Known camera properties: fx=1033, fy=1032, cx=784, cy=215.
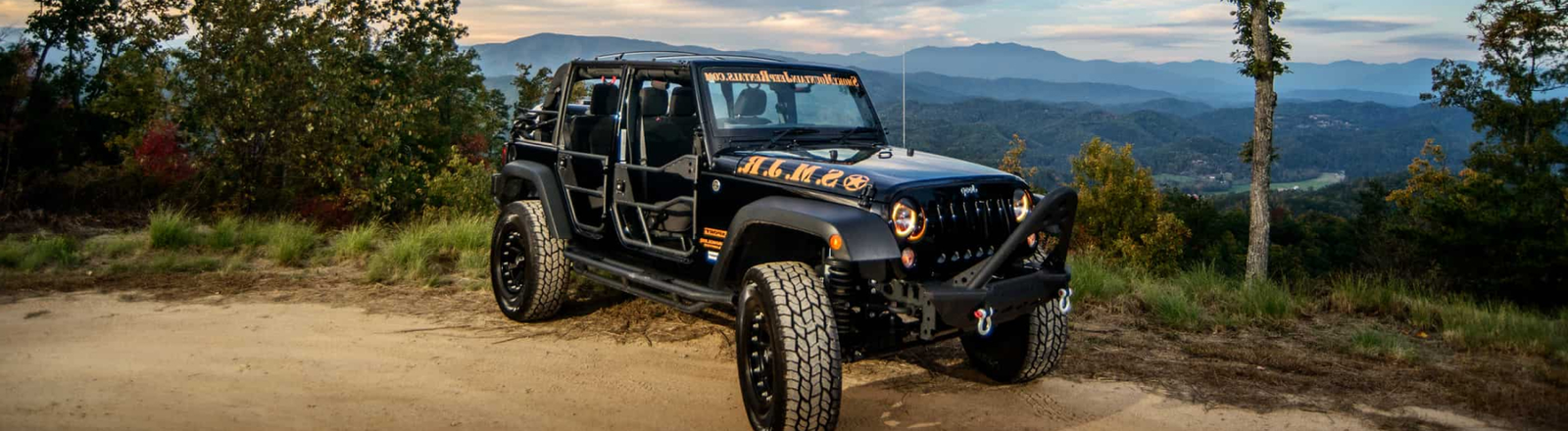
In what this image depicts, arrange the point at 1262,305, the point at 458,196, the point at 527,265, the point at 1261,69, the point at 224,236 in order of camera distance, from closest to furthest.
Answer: the point at 527,265, the point at 1262,305, the point at 224,236, the point at 458,196, the point at 1261,69

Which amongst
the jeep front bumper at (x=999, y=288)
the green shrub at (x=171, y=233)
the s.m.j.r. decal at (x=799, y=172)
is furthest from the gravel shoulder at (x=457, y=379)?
the green shrub at (x=171, y=233)

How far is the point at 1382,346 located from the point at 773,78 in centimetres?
417

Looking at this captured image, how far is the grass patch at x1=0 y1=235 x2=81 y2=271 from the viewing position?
8.67m

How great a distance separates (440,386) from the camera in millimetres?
5516

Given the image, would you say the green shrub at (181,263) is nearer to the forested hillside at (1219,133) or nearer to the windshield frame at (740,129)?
the windshield frame at (740,129)

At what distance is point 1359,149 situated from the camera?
15062cm

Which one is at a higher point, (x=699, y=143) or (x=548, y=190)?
(x=699, y=143)

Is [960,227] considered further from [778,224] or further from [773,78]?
[773,78]

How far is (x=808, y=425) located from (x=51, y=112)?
2617 centimetres

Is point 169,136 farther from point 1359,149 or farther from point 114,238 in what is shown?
point 1359,149

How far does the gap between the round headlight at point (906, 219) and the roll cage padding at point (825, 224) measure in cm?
9

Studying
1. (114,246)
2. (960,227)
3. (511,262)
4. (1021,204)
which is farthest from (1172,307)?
(114,246)

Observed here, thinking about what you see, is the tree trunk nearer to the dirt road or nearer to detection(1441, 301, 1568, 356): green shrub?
detection(1441, 301, 1568, 356): green shrub

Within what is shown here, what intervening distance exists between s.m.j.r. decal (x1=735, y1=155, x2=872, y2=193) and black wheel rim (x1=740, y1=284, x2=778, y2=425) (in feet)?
2.08
